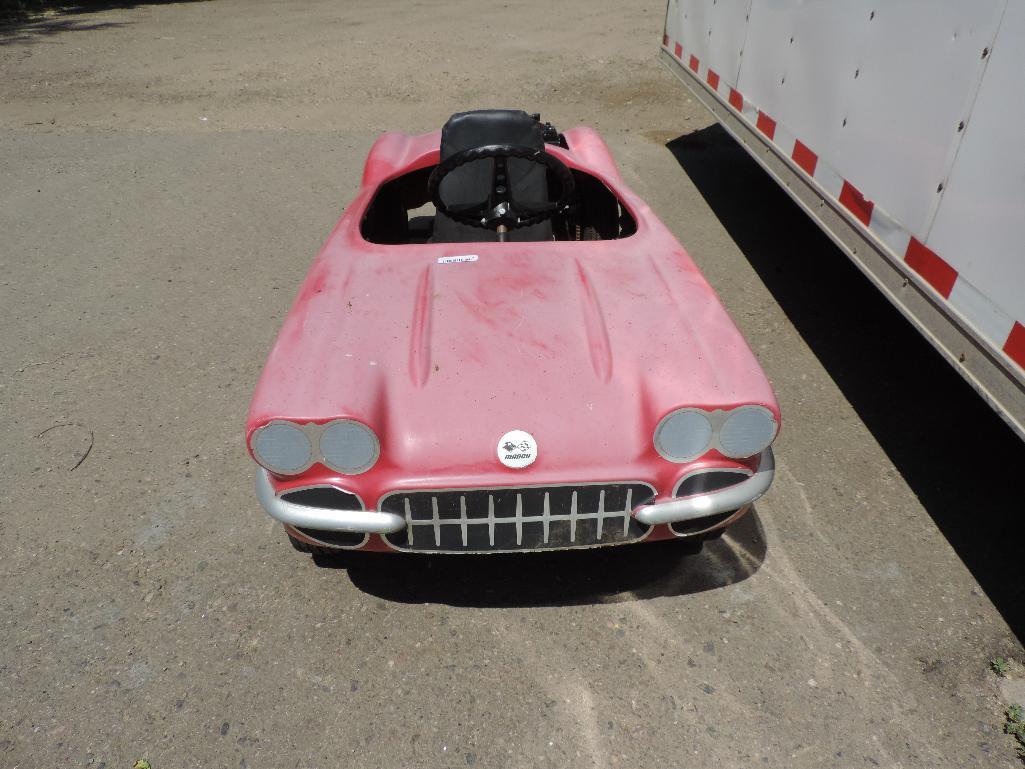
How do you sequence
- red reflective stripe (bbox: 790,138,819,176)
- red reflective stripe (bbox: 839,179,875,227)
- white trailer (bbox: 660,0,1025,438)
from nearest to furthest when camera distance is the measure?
white trailer (bbox: 660,0,1025,438), red reflective stripe (bbox: 839,179,875,227), red reflective stripe (bbox: 790,138,819,176)

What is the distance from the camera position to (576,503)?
205 centimetres

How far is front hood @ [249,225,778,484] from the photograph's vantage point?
2.02m

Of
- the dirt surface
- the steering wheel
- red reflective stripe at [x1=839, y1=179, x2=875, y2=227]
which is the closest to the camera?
the dirt surface

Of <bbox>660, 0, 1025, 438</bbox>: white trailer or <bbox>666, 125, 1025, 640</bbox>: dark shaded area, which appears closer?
<bbox>660, 0, 1025, 438</bbox>: white trailer

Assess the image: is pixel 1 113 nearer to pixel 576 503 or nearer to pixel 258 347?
pixel 258 347

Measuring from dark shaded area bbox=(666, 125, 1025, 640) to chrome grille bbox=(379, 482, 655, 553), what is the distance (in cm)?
150

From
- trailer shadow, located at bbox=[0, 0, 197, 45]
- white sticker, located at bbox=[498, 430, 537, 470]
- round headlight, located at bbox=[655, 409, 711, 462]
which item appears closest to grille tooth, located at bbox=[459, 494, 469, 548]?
white sticker, located at bbox=[498, 430, 537, 470]

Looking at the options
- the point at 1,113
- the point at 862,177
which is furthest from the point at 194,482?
the point at 1,113

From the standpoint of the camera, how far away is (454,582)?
101 inches

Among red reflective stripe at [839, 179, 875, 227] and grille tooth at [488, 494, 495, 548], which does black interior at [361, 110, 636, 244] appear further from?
grille tooth at [488, 494, 495, 548]

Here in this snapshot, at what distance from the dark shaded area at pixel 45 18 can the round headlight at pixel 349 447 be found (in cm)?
1183

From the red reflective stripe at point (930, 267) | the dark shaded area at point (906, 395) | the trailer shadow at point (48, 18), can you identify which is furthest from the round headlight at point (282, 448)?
the trailer shadow at point (48, 18)

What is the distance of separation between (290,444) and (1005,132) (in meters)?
2.44

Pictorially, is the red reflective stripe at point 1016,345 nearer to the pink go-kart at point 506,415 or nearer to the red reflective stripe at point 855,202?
the pink go-kart at point 506,415
